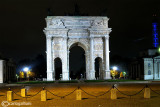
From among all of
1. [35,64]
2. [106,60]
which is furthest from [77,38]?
[35,64]

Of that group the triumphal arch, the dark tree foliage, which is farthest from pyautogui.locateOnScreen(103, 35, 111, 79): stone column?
the dark tree foliage

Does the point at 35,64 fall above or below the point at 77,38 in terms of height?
below

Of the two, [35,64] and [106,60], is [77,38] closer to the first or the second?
[106,60]

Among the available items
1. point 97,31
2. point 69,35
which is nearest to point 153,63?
point 97,31

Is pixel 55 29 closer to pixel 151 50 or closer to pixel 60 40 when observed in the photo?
pixel 60 40

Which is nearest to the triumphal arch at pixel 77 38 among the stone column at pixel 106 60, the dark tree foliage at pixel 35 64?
the stone column at pixel 106 60

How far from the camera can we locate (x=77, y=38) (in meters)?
71.0

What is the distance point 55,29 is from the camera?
227ft

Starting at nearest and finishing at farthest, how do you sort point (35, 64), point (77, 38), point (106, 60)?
point (106, 60)
point (77, 38)
point (35, 64)

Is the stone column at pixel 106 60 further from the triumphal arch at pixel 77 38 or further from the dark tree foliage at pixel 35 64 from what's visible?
the dark tree foliage at pixel 35 64

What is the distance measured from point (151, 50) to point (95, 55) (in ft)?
102

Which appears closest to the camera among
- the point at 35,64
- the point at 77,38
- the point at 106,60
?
the point at 106,60

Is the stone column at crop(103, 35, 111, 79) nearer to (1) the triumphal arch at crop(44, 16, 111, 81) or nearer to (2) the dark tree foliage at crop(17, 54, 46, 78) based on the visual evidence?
(1) the triumphal arch at crop(44, 16, 111, 81)

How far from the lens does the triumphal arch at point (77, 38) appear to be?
227 ft
